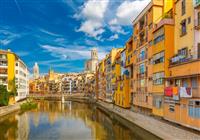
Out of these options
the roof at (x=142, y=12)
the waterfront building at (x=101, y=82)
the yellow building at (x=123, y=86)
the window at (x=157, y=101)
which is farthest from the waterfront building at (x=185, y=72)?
the waterfront building at (x=101, y=82)

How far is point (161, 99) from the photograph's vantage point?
39500mm

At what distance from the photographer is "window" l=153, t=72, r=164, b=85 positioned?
3896cm

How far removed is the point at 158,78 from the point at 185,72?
8.55 m

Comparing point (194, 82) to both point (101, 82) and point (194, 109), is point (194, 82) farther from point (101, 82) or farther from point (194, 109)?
point (101, 82)

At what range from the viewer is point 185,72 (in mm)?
31984

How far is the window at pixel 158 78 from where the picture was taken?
128 feet

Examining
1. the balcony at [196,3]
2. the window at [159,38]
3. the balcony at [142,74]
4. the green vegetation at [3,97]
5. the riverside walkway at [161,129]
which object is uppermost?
the balcony at [196,3]

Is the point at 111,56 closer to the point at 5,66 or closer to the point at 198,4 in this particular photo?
the point at 5,66

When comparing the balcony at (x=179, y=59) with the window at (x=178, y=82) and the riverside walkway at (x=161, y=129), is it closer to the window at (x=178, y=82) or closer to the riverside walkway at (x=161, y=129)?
the window at (x=178, y=82)

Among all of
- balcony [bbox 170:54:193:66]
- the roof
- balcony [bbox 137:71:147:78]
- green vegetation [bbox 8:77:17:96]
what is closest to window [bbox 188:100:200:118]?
balcony [bbox 170:54:193:66]

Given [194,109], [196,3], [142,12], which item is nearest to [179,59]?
[196,3]

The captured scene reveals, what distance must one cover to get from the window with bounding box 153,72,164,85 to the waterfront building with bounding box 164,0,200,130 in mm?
1619

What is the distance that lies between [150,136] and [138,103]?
1676 cm

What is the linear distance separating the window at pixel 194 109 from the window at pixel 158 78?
9040 mm
